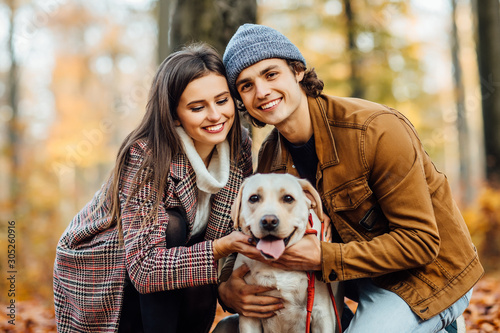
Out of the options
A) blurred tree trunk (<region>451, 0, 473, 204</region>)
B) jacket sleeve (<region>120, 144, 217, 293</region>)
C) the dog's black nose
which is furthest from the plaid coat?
blurred tree trunk (<region>451, 0, 473, 204</region>)

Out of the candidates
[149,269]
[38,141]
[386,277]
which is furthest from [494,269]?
[38,141]

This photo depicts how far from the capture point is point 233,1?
437 centimetres

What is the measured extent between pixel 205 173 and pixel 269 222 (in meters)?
0.68

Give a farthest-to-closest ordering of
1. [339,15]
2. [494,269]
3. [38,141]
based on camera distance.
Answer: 1. [38,141]
2. [339,15]
3. [494,269]

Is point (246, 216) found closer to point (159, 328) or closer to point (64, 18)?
A: point (159, 328)

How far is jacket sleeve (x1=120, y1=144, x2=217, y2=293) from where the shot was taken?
2.68 metres

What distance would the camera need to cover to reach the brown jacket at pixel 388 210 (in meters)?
2.53

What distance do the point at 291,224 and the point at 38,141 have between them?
45.5ft

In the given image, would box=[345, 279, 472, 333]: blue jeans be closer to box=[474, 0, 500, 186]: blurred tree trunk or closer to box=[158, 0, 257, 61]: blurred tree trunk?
box=[158, 0, 257, 61]: blurred tree trunk

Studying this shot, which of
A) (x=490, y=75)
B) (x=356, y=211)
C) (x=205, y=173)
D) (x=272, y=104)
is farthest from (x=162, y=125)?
(x=490, y=75)

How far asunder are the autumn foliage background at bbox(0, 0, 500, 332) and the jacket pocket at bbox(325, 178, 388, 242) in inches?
72.6

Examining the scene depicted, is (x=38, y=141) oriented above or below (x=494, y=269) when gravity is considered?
above

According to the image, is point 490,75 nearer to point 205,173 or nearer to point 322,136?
point 322,136

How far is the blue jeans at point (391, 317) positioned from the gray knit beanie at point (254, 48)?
167 centimetres
